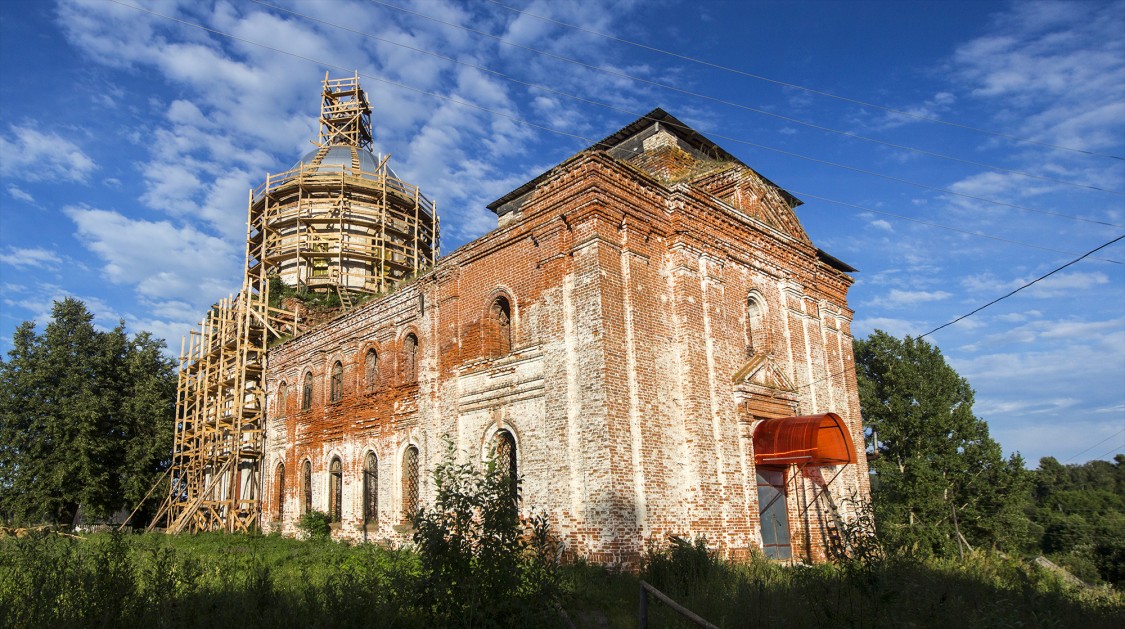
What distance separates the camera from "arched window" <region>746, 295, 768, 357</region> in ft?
52.5

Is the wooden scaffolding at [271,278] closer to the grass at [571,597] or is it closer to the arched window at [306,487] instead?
the arched window at [306,487]

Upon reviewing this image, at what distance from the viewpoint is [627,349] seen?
13.1m

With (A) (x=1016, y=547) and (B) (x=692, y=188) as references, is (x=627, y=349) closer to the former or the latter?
(B) (x=692, y=188)

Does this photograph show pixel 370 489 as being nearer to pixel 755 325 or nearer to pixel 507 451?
pixel 507 451

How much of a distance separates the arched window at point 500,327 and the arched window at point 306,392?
884 cm

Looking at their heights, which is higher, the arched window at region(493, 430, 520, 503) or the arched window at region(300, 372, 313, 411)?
the arched window at region(300, 372, 313, 411)

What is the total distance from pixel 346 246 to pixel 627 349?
1853cm

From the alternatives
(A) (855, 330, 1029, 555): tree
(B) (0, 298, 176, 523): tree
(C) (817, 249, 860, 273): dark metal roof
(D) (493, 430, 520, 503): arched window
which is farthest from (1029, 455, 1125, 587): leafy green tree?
(B) (0, 298, 176, 523): tree

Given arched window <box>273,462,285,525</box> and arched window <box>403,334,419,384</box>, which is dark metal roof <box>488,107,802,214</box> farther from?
arched window <box>273,462,285,525</box>

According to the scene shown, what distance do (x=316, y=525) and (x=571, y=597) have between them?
38.2 ft

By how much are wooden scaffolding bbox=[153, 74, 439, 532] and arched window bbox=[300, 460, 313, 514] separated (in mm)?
2803

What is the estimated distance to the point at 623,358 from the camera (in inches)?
508

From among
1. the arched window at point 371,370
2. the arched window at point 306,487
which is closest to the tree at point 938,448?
the arched window at point 371,370

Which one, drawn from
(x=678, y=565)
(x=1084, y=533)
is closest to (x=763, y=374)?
(x=678, y=565)
